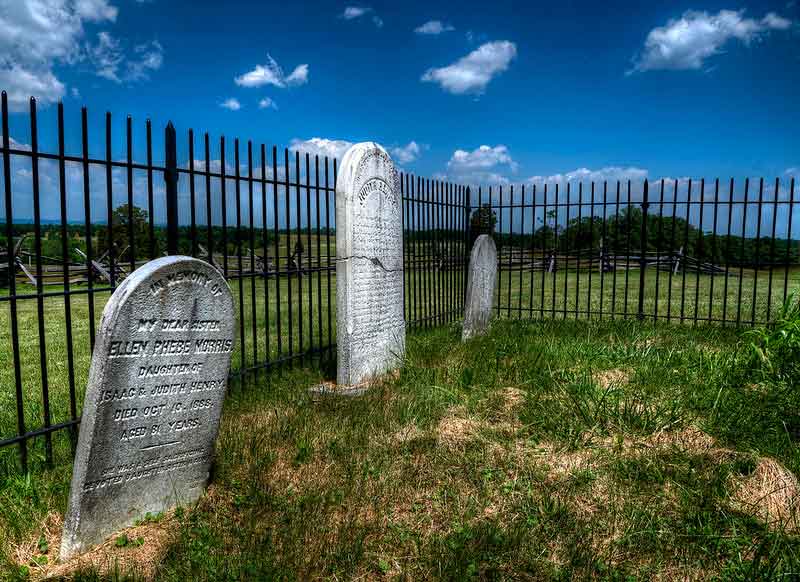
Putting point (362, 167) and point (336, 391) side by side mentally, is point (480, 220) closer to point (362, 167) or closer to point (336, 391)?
point (362, 167)

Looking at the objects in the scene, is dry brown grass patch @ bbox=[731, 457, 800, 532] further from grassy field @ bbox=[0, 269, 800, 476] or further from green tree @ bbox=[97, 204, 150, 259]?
green tree @ bbox=[97, 204, 150, 259]

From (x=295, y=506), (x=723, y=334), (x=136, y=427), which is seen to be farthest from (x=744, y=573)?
(x=723, y=334)

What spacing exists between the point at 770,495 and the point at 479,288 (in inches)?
191

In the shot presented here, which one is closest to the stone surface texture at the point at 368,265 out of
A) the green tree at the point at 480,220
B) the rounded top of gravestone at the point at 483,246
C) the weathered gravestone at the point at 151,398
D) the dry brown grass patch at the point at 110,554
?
the rounded top of gravestone at the point at 483,246

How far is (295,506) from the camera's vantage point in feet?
11.7

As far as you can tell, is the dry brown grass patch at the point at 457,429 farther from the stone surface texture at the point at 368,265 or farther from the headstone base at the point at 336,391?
the stone surface texture at the point at 368,265

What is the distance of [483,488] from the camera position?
3.86 m

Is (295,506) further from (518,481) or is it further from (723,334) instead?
(723,334)

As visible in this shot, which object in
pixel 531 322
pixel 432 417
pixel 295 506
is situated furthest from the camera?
pixel 531 322

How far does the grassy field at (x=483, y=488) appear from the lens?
10.2 feet

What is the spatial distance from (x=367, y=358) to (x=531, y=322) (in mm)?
4259

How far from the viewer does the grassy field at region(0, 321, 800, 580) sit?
310 cm

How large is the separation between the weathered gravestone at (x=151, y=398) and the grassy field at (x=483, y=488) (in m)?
0.17

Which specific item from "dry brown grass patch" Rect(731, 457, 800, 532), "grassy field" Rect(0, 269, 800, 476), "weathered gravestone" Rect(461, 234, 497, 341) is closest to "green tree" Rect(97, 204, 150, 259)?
"grassy field" Rect(0, 269, 800, 476)
